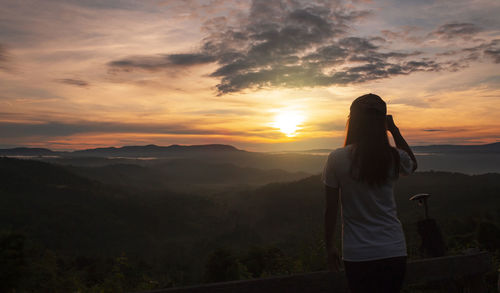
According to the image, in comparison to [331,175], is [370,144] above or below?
above

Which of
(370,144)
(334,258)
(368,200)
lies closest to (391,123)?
(370,144)

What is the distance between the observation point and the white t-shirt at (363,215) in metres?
2.55

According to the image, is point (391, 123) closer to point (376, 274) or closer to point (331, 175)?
point (331, 175)

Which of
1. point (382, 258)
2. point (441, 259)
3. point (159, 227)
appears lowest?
point (159, 227)

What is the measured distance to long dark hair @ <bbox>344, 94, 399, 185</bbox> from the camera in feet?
8.23

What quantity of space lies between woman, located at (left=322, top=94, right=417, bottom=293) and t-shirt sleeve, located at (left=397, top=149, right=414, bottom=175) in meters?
0.11

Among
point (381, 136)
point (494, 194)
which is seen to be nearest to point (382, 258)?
point (381, 136)

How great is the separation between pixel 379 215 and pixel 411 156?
0.71 m

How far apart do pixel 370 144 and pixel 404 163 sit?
44 centimetres

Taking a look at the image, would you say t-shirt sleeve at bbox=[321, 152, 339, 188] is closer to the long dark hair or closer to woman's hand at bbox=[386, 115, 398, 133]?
the long dark hair

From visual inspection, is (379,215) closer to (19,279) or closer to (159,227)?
(19,279)

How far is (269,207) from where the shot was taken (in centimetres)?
8206

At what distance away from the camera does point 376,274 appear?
2559 millimetres

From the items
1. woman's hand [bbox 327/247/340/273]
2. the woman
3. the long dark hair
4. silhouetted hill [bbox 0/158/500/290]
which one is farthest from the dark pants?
silhouetted hill [bbox 0/158/500/290]
